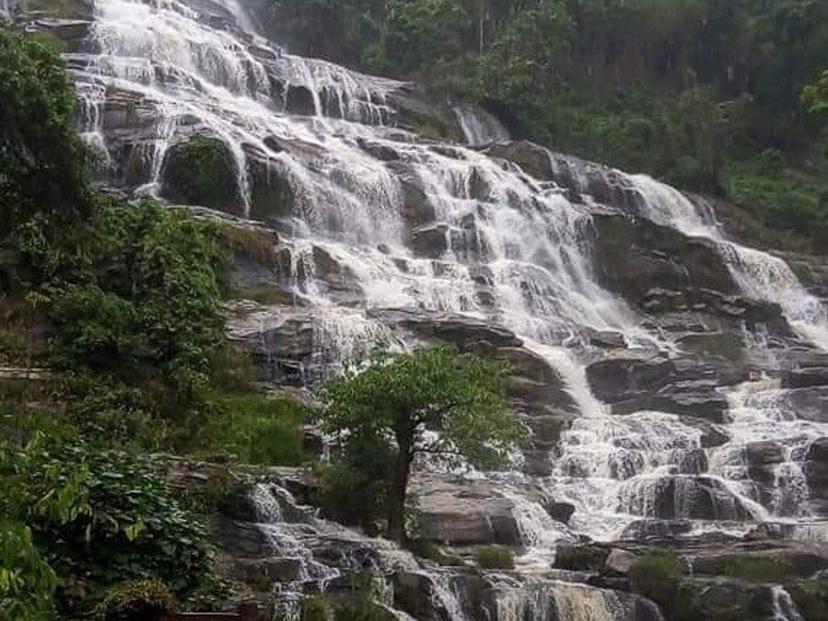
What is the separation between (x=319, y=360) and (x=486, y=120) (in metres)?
23.5

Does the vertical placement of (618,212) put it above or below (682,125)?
below

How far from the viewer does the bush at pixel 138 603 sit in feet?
19.8

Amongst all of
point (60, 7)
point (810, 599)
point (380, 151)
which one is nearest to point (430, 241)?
point (380, 151)

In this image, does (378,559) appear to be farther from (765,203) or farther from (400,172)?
(765,203)

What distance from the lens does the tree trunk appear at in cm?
1641

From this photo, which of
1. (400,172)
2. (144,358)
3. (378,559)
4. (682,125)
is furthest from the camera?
(682,125)

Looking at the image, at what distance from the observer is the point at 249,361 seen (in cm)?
2184

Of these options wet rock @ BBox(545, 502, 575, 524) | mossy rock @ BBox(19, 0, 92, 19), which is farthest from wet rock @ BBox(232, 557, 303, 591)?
mossy rock @ BBox(19, 0, 92, 19)

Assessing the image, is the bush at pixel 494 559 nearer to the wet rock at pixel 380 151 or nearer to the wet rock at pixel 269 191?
the wet rock at pixel 269 191

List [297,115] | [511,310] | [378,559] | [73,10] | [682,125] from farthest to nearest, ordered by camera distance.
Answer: [682,125] < [73,10] < [297,115] < [511,310] < [378,559]

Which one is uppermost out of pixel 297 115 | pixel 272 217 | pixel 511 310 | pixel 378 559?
pixel 297 115

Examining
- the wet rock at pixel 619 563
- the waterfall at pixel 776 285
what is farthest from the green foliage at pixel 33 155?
the waterfall at pixel 776 285

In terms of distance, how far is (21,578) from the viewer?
425 cm

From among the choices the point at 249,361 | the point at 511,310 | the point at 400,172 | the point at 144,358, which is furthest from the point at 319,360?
the point at 400,172
